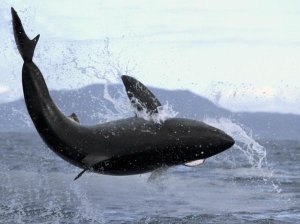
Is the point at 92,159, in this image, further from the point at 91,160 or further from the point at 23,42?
the point at 23,42

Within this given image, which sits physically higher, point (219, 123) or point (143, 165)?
point (219, 123)

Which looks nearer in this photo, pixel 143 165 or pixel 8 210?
pixel 143 165

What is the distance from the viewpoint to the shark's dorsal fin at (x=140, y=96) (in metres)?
10.2

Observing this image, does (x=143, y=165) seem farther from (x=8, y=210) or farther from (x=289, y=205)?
(x=289, y=205)

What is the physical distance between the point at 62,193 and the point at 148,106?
2325cm

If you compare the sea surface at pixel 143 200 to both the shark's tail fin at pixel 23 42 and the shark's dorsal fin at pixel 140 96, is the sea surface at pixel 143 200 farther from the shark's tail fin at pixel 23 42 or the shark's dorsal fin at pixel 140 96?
the shark's tail fin at pixel 23 42

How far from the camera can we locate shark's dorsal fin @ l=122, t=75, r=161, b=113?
1019cm

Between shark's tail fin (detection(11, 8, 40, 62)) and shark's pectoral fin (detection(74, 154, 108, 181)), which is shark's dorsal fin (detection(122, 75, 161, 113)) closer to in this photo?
shark's pectoral fin (detection(74, 154, 108, 181))

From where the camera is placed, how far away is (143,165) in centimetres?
1015

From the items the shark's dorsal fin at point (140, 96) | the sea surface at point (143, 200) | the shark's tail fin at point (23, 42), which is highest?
the shark's tail fin at point (23, 42)

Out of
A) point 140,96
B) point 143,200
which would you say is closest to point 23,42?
point 140,96

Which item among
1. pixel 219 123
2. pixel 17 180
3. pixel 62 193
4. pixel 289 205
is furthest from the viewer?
pixel 17 180

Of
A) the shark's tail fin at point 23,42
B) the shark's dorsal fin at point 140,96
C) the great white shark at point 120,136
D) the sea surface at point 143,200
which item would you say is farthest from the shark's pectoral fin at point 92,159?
the sea surface at point 143,200

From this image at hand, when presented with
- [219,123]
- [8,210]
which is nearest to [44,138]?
[219,123]
